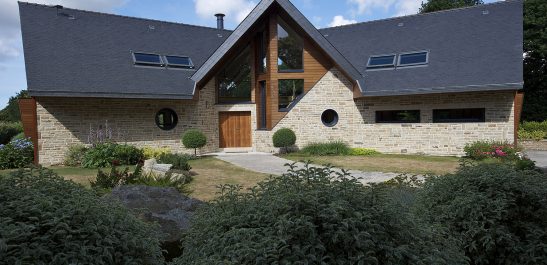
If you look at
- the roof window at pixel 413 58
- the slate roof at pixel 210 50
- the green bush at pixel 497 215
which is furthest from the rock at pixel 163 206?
the roof window at pixel 413 58

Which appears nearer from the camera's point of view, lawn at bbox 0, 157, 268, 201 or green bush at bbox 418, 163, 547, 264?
green bush at bbox 418, 163, 547, 264

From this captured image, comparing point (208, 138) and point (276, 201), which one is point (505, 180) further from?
point (208, 138)

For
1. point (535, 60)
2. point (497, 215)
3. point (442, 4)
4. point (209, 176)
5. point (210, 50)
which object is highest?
point (442, 4)

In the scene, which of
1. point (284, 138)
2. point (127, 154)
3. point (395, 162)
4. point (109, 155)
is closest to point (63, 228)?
point (109, 155)

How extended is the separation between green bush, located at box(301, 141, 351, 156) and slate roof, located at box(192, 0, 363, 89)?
114 inches

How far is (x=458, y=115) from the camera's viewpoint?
1603 centimetres

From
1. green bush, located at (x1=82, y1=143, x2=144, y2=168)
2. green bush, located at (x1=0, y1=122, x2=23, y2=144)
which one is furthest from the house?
green bush, located at (x1=0, y1=122, x2=23, y2=144)

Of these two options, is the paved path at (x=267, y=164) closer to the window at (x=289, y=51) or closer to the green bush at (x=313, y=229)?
the window at (x=289, y=51)

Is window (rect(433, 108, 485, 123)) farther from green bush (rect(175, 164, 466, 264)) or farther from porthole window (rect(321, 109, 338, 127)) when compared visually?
green bush (rect(175, 164, 466, 264))

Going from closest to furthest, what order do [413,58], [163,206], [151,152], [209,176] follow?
[163,206]
[209,176]
[151,152]
[413,58]

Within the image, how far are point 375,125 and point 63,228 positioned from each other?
16116 millimetres

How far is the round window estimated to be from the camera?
1659 centimetres

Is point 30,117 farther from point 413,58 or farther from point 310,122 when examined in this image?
point 413,58

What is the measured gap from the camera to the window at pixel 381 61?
17656mm
